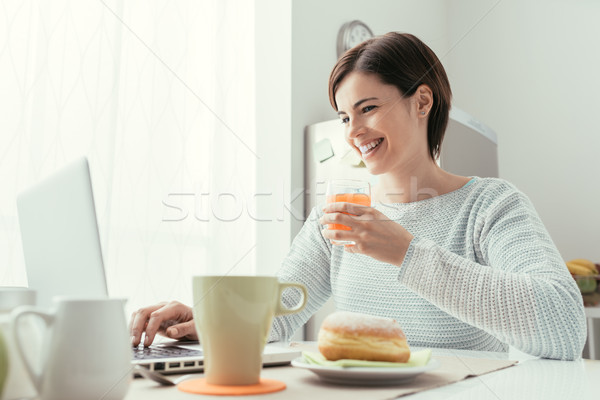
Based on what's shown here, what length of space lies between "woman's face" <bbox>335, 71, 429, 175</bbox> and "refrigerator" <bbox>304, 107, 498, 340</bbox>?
2.18ft

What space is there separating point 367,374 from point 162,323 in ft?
1.76

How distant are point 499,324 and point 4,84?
1451 millimetres

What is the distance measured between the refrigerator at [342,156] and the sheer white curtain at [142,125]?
0.92ft

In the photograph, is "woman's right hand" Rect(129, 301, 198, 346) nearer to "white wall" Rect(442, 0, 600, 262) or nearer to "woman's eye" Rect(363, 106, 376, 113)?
"woman's eye" Rect(363, 106, 376, 113)

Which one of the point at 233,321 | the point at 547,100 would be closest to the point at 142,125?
the point at 233,321

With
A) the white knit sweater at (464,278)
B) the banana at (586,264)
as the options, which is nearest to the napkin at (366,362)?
the white knit sweater at (464,278)

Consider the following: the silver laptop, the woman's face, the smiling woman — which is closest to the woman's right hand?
the silver laptop

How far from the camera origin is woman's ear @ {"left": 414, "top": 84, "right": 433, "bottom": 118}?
56.4 inches

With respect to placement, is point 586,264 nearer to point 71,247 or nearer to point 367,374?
point 367,374

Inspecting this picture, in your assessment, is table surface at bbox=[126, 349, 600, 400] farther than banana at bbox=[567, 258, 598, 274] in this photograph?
No

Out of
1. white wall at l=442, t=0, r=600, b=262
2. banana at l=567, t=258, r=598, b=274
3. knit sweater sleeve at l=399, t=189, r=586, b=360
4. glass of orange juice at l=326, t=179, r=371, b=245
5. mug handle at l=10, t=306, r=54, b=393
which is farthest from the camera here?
white wall at l=442, t=0, r=600, b=262

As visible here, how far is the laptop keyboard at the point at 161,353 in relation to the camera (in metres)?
0.71

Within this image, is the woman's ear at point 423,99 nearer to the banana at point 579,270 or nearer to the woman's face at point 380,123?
the woman's face at point 380,123

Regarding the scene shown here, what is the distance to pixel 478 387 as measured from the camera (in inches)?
24.0
